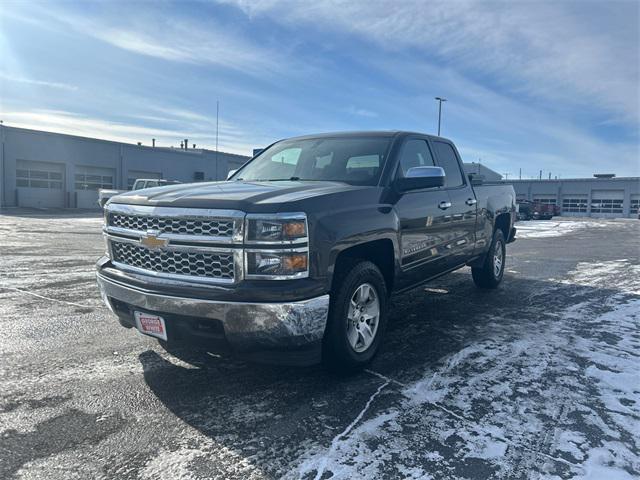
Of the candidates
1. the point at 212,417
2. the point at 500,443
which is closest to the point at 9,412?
the point at 212,417

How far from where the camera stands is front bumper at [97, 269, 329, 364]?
2986 millimetres

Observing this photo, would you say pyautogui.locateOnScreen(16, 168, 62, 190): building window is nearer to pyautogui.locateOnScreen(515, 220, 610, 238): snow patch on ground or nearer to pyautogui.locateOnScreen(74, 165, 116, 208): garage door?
pyautogui.locateOnScreen(74, 165, 116, 208): garage door

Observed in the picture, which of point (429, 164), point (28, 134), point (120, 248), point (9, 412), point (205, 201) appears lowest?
point (9, 412)

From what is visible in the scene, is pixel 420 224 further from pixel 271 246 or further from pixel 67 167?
pixel 67 167

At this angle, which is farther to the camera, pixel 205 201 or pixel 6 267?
pixel 6 267

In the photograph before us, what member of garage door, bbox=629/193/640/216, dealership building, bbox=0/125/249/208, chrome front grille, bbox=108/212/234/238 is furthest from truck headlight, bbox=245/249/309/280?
garage door, bbox=629/193/640/216

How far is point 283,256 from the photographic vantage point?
9.92ft

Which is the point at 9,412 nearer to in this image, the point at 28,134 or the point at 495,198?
the point at 495,198

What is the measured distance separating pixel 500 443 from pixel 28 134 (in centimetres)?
3658

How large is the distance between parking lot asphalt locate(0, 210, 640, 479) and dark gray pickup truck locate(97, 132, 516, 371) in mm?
409

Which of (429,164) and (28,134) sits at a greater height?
(28,134)

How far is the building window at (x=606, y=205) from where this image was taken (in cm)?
5459

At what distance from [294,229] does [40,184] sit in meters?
35.7

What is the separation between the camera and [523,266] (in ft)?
31.7
